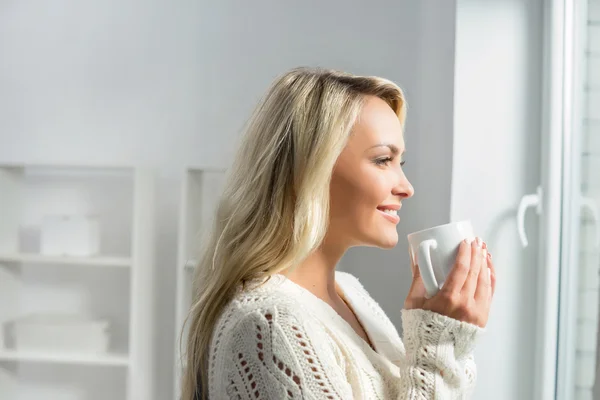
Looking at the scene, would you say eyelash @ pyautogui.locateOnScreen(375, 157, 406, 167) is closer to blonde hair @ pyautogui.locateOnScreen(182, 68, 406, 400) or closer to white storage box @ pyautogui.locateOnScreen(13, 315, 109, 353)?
blonde hair @ pyautogui.locateOnScreen(182, 68, 406, 400)

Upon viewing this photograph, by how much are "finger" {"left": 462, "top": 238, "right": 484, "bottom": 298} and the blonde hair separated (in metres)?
0.22

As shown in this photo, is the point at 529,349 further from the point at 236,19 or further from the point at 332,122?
the point at 236,19

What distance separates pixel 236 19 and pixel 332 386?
221 cm

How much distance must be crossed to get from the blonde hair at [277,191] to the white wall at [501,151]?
3.35ft

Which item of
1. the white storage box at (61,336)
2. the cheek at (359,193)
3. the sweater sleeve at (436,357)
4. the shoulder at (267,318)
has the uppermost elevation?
the cheek at (359,193)

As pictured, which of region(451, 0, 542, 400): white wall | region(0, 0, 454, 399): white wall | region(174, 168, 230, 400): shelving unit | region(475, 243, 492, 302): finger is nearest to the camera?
region(475, 243, 492, 302): finger

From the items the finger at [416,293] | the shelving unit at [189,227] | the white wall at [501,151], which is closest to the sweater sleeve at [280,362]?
the finger at [416,293]

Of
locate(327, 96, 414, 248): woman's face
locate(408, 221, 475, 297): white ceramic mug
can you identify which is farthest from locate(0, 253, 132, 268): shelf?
locate(408, 221, 475, 297): white ceramic mug

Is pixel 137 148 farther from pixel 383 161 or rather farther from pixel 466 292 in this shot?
pixel 466 292

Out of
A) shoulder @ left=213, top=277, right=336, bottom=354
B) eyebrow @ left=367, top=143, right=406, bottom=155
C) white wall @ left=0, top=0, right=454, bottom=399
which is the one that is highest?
white wall @ left=0, top=0, right=454, bottom=399

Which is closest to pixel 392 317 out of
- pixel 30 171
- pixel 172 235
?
pixel 172 235

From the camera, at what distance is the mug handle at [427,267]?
41.5 inches

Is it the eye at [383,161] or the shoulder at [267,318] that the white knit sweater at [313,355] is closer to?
the shoulder at [267,318]

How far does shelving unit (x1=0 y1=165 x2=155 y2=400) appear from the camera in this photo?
113 inches
